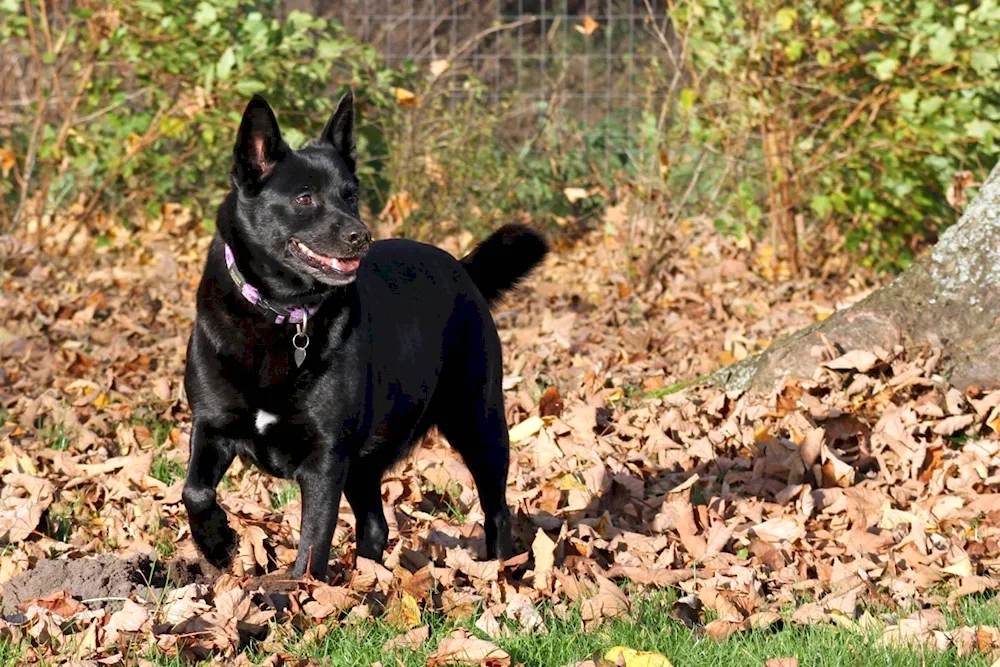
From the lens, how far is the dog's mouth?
356cm

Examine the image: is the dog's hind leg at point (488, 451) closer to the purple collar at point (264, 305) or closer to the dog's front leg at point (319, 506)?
the dog's front leg at point (319, 506)

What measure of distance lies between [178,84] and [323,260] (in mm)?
5326

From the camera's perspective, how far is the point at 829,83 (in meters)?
7.61

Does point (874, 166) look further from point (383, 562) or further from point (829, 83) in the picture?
point (383, 562)

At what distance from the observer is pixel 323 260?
11.8 ft

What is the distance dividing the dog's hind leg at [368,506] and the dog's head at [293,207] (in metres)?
0.66

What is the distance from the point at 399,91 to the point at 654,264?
1.73m

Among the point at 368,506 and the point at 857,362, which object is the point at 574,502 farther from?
the point at 857,362

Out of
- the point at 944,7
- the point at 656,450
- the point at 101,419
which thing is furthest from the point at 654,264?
the point at 101,419

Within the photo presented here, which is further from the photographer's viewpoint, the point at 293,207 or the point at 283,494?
the point at 283,494

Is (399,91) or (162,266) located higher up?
(399,91)

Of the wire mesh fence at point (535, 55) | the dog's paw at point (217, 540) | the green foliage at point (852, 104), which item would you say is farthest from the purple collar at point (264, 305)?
the wire mesh fence at point (535, 55)

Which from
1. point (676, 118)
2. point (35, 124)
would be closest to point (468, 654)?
point (676, 118)

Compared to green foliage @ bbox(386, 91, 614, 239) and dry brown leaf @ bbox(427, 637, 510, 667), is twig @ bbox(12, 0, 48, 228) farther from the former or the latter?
dry brown leaf @ bbox(427, 637, 510, 667)
